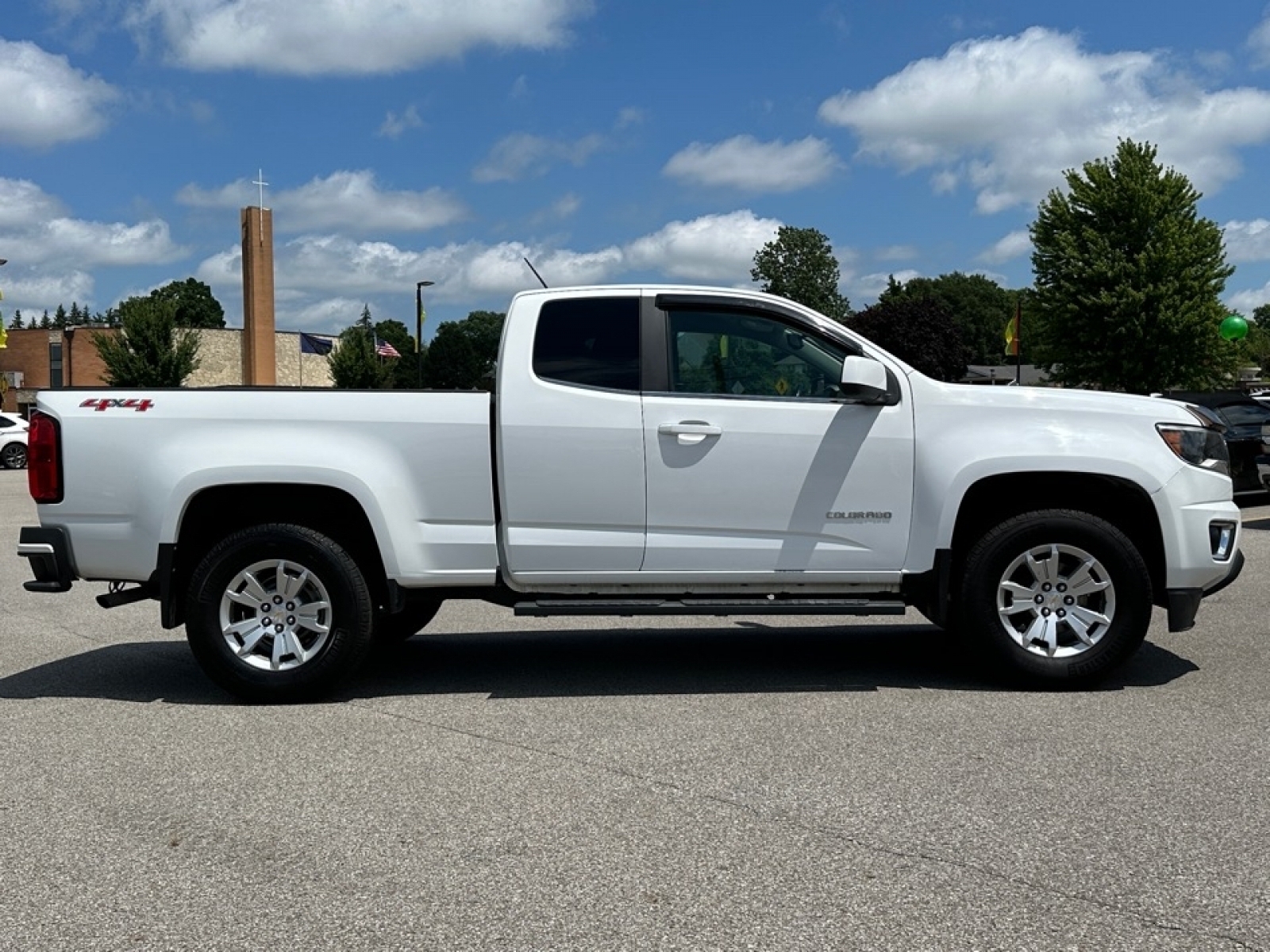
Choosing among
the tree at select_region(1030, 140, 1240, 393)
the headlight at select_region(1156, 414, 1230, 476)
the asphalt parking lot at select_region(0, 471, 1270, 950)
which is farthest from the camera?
the tree at select_region(1030, 140, 1240, 393)

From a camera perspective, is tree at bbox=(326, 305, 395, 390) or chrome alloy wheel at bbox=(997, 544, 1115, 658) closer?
chrome alloy wheel at bbox=(997, 544, 1115, 658)

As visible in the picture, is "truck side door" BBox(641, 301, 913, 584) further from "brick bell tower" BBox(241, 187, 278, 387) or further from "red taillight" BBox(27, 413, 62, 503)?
"brick bell tower" BBox(241, 187, 278, 387)

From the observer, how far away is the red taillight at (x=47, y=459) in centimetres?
629

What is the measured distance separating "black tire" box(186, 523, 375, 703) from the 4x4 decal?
2.58 feet

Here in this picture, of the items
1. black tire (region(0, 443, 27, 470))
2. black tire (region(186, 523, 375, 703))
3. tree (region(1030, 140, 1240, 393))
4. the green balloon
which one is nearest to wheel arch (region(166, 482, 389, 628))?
black tire (region(186, 523, 375, 703))

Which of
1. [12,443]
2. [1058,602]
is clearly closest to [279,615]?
[1058,602]

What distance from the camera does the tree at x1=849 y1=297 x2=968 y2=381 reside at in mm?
63812

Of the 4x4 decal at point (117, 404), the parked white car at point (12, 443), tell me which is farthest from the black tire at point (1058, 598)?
the parked white car at point (12, 443)

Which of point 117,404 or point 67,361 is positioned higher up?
point 67,361

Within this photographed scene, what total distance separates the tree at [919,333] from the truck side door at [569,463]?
57381 mm

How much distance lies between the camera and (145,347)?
6122 centimetres

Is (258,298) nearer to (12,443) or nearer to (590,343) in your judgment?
(12,443)

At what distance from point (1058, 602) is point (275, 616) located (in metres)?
3.93

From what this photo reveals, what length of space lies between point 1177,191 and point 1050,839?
45918 mm
